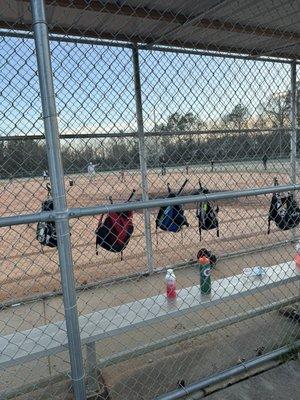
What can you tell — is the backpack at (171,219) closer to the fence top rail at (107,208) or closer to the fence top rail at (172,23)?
the fence top rail at (172,23)

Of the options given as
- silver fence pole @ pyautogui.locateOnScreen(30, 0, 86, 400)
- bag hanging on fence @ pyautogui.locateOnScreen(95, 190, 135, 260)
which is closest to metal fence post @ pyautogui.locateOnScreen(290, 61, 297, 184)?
bag hanging on fence @ pyautogui.locateOnScreen(95, 190, 135, 260)

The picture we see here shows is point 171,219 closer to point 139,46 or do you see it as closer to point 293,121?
point 139,46

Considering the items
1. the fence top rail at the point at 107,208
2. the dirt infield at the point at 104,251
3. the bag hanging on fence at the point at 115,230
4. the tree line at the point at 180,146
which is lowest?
the dirt infield at the point at 104,251

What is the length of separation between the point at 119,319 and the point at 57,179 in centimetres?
150

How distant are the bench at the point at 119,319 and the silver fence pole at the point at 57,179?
68 centimetres

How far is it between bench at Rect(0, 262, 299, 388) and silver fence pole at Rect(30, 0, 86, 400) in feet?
2.24

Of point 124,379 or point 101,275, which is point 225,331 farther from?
point 101,275

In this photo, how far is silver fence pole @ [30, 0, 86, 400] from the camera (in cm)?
144

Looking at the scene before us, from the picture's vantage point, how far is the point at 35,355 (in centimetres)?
225

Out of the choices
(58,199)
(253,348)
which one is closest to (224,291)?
(253,348)

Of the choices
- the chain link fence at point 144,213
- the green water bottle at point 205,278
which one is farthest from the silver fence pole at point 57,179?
the green water bottle at point 205,278

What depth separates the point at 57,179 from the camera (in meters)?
1.55

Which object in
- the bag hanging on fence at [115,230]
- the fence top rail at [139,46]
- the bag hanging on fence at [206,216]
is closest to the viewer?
the fence top rail at [139,46]

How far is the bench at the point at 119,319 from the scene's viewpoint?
2.30m
